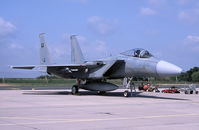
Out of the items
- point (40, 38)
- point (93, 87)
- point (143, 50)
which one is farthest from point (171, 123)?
point (40, 38)

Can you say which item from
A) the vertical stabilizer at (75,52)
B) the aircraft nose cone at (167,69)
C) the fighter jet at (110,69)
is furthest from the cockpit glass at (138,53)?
the vertical stabilizer at (75,52)

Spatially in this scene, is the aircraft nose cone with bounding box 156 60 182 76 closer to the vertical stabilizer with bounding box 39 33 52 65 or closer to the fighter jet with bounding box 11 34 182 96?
the fighter jet with bounding box 11 34 182 96

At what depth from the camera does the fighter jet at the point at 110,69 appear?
16.5 m

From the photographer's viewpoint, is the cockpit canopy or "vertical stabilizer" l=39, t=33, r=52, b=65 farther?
"vertical stabilizer" l=39, t=33, r=52, b=65

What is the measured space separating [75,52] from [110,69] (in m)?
5.72

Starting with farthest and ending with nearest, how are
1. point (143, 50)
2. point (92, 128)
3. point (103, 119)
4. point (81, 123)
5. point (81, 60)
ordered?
point (81, 60), point (143, 50), point (103, 119), point (81, 123), point (92, 128)

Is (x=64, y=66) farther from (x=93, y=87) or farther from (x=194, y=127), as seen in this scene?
(x=194, y=127)

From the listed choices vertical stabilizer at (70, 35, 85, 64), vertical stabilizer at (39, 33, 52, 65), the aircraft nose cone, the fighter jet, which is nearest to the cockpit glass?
the fighter jet

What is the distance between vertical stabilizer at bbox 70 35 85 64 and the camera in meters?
23.7

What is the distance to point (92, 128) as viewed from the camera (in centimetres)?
716

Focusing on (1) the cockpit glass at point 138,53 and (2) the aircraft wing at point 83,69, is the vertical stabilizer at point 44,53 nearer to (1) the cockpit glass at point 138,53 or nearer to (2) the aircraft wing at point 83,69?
(2) the aircraft wing at point 83,69

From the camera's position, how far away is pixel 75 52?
946 inches

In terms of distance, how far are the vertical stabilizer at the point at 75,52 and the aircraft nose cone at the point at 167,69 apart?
832 centimetres

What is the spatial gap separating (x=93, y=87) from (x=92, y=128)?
13.0 m
